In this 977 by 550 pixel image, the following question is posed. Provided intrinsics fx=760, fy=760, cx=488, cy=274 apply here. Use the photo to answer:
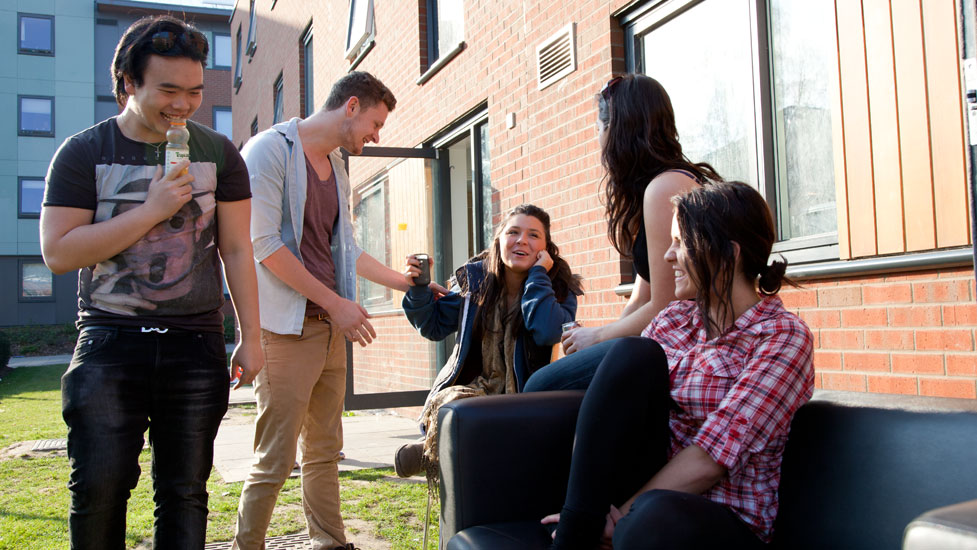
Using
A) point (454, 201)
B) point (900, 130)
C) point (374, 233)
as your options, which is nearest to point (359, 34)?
point (374, 233)

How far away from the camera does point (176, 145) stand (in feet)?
7.15

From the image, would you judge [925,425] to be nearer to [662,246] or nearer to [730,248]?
[730,248]

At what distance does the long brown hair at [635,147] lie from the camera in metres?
2.51

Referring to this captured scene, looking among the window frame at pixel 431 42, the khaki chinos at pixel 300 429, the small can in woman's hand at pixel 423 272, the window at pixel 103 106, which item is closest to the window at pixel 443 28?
the window frame at pixel 431 42

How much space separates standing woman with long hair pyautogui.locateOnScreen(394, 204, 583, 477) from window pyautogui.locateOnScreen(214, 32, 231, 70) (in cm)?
3061

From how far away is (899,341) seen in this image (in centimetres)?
272

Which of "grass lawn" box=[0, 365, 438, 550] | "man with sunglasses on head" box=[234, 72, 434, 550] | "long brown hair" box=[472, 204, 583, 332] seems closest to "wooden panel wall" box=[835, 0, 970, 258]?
"long brown hair" box=[472, 204, 583, 332]

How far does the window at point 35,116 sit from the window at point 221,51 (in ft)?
20.9

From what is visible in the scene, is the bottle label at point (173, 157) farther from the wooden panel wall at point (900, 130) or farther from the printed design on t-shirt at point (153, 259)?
the wooden panel wall at point (900, 130)

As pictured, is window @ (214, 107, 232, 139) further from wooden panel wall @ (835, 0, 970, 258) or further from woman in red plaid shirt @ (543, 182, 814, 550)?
woman in red plaid shirt @ (543, 182, 814, 550)

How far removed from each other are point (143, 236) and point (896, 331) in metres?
2.54

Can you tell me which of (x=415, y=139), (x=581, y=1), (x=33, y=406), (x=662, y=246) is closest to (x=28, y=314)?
(x=33, y=406)

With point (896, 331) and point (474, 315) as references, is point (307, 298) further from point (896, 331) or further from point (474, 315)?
point (896, 331)

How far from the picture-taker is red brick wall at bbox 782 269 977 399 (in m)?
2.50
